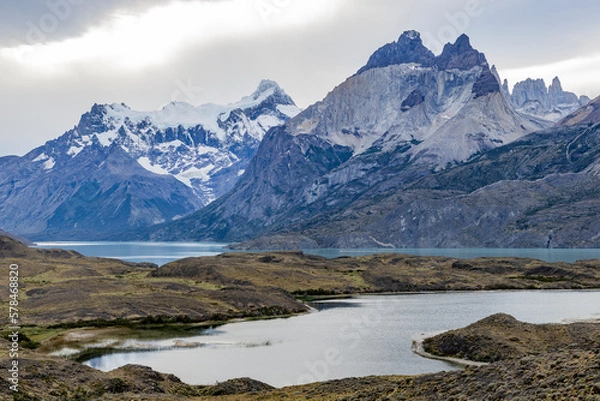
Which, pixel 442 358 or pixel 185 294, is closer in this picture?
pixel 442 358

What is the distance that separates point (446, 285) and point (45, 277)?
9451cm

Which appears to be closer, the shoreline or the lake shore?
the lake shore

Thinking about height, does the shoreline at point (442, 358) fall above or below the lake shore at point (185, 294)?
below

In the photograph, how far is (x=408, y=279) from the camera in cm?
18438

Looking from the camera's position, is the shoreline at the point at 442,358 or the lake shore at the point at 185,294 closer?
the lake shore at the point at 185,294

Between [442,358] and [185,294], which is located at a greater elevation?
[185,294]

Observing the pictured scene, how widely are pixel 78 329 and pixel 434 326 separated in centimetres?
5196

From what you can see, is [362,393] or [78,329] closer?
[362,393]

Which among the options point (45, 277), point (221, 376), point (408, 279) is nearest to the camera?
point (221, 376)

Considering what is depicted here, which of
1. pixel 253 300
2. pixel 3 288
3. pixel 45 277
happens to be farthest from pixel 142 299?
pixel 45 277

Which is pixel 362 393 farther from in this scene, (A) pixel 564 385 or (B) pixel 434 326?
(B) pixel 434 326

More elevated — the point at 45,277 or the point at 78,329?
the point at 45,277

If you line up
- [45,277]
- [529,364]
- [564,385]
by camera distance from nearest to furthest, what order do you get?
[564,385] → [529,364] → [45,277]

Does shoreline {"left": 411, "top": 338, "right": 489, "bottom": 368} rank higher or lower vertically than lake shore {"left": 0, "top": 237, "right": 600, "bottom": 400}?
lower
